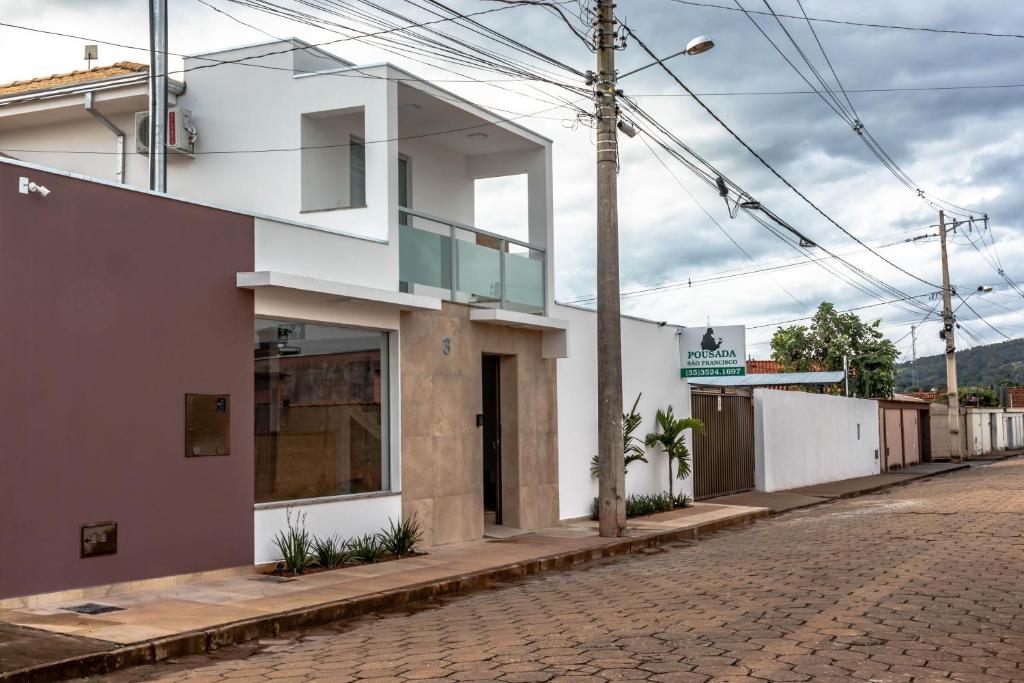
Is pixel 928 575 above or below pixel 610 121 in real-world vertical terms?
below

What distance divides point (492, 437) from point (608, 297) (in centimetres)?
317

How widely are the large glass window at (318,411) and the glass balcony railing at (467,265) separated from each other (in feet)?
4.45

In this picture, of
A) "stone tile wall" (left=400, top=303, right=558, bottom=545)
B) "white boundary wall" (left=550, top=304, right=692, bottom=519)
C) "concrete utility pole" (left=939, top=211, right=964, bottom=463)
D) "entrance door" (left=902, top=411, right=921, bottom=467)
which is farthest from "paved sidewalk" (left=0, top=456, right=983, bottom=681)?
"concrete utility pole" (left=939, top=211, right=964, bottom=463)

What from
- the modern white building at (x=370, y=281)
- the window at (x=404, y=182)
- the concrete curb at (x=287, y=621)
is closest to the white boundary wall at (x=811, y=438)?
the modern white building at (x=370, y=281)

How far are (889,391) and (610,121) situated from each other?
38739 millimetres

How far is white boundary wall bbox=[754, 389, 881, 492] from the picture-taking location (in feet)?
83.6

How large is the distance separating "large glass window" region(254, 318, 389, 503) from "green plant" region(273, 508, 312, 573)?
12.0 inches

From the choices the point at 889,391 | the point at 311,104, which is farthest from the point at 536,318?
the point at 889,391

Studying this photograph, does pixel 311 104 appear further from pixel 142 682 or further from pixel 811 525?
pixel 811 525

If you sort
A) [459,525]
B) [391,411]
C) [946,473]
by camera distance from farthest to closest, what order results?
1. [946,473]
2. [459,525]
3. [391,411]

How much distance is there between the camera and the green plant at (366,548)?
12.8 meters

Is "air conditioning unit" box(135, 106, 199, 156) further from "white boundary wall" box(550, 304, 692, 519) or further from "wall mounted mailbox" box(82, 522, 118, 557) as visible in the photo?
"wall mounted mailbox" box(82, 522, 118, 557)

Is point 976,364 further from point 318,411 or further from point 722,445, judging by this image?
point 318,411

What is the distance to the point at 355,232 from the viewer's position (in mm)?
14016
